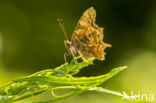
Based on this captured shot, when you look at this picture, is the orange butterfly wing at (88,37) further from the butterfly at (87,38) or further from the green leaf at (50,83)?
the green leaf at (50,83)

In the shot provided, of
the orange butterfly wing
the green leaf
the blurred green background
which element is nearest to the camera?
the green leaf

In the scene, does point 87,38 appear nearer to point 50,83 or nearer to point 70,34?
point 50,83

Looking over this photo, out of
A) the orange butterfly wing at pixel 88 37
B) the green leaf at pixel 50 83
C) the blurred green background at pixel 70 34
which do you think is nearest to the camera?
the green leaf at pixel 50 83

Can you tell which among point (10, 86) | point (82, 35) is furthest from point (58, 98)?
point (82, 35)

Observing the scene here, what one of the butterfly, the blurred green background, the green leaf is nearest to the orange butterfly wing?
the butterfly

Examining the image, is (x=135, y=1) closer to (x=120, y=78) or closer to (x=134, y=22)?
(x=134, y=22)

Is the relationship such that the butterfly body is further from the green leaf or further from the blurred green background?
the blurred green background

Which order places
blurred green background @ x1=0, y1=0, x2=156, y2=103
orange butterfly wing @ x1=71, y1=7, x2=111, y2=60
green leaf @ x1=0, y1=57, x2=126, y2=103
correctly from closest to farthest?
1. green leaf @ x1=0, y1=57, x2=126, y2=103
2. orange butterfly wing @ x1=71, y1=7, x2=111, y2=60
3. blurred green background @ x1=0, y1=0, x2=156, y2=103

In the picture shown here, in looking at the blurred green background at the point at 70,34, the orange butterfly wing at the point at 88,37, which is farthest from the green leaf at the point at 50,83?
the blurred green background at the point at 70,34
